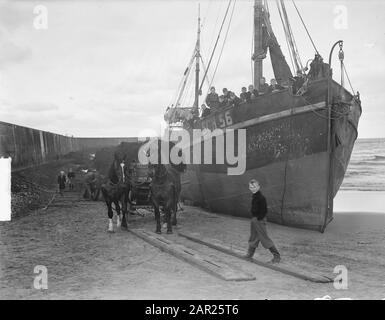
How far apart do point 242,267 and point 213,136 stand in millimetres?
8482

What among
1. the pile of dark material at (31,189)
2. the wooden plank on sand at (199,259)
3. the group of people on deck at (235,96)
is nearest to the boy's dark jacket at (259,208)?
the wooden plank on sand at (199,259)

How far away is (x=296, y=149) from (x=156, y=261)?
616 cm

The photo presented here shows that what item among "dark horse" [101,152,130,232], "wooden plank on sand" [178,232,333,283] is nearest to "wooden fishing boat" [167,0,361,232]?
"wooden plank on sand" [178,232,333,283]

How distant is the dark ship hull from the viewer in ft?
38.4

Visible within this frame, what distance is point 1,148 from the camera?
18.1 m

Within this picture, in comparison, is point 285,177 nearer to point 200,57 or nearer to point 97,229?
point 97,229

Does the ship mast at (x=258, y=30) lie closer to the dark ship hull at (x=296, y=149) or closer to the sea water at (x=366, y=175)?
the dark ship hull at (x=296, y=149)

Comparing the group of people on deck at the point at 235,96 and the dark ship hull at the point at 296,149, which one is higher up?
the group of people on deck at the point at 235,96

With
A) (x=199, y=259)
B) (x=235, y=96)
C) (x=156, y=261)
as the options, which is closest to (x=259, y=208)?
(x=199, y=259)

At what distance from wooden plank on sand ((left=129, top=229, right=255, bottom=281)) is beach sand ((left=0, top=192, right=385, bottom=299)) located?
4.9 inches

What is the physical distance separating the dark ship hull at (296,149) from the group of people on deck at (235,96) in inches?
9.5

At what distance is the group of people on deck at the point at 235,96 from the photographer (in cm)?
1316

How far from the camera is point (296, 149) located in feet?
40.2

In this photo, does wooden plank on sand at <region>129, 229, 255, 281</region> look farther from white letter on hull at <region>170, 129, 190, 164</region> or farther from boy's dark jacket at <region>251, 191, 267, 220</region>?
white letter on hull at <region>170, 129, 190, 164</region>
